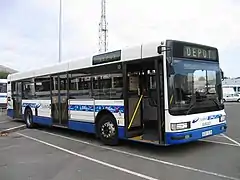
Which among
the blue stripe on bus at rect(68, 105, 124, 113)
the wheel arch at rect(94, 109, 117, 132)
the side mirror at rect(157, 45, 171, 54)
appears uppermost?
the side mirror at rect(157, 45, 171, 54)

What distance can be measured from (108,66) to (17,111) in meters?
9.66

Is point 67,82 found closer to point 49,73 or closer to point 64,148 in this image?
point 49,73

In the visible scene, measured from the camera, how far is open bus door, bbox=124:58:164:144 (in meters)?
9.30

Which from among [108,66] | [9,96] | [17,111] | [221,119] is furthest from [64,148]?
[9,96]

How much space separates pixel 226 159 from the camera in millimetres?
7715

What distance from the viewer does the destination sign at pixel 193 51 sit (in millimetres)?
8219

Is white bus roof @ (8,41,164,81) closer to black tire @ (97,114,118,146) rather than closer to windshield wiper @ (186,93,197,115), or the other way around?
windshield wiper @ (186,93,197,115)

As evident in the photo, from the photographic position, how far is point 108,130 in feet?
32.9

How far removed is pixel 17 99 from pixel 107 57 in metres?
9.25

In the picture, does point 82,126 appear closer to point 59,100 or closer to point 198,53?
point 59,100

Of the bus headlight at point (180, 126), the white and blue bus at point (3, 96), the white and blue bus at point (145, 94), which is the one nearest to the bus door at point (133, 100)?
the white and blue bus at point (145, 94)

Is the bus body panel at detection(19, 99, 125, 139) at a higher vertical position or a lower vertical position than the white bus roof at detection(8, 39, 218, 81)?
lower

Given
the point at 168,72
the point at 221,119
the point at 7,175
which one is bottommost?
the point at 7,175

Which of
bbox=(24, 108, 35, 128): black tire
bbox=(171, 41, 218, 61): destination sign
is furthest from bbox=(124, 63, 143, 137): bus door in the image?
bbox=(24, 108, 35, 128): black tire
